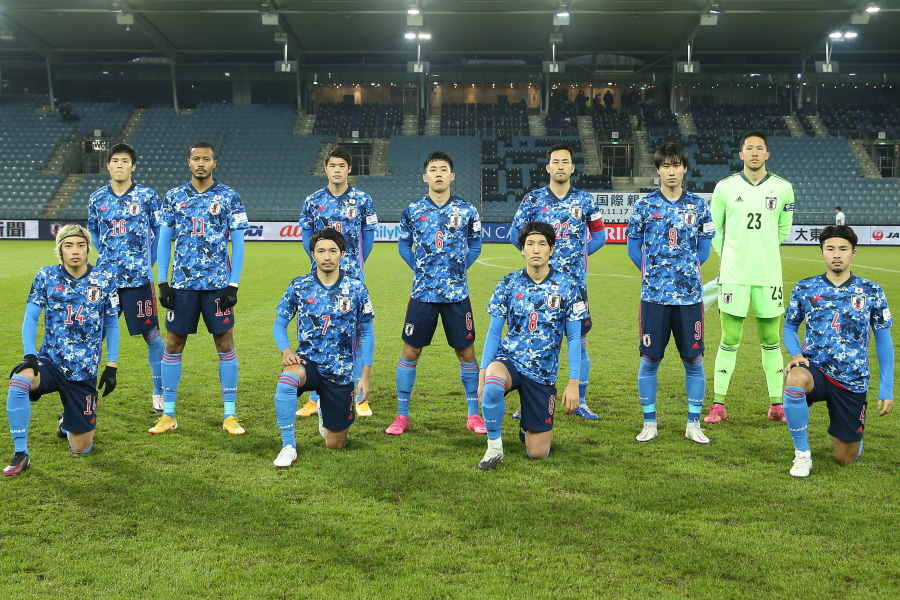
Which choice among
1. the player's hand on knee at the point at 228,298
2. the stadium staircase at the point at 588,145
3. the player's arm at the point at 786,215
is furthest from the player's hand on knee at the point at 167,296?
the stadium staircase at the point at 588,145

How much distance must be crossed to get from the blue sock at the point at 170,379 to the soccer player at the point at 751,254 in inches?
172

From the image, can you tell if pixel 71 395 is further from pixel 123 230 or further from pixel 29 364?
pixel 123 230

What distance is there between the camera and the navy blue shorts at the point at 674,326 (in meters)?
5.86

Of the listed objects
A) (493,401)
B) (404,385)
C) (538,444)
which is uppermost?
(493,401)

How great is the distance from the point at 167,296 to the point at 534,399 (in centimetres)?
296

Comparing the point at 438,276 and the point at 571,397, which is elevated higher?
the point at 438,276

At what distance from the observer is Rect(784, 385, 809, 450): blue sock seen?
5047 millimetres

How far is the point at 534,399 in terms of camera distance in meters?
5.31

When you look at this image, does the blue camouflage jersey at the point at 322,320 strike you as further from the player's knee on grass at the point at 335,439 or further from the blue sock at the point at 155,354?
the blue sock at the point at 155,354

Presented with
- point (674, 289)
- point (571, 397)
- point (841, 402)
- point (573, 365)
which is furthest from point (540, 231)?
point (841, 402)

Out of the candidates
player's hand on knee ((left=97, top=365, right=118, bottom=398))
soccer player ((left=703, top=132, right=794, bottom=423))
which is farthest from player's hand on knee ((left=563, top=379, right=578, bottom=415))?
player's hand on knee ((left=97, top=365, right=118, bottom=398))

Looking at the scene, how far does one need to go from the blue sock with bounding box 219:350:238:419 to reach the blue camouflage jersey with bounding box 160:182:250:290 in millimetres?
601

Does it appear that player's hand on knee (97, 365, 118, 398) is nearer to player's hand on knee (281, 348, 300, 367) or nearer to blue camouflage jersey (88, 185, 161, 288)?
player's hand on knee (281, 348, 300, 367)

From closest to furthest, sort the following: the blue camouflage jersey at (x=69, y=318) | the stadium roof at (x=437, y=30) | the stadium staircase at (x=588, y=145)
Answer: the blue camouflage jersey at (x=69, y=318)
the stadium roof at (x=437, y=30)
the stadium staircase at (x=588, y=145)
